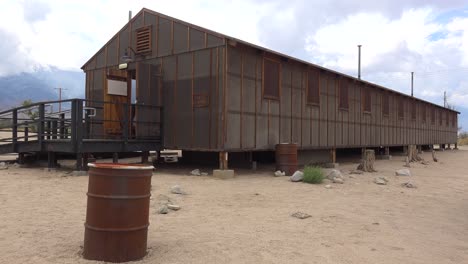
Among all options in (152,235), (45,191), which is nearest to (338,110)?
(45,191)

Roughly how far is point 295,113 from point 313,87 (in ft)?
6.22

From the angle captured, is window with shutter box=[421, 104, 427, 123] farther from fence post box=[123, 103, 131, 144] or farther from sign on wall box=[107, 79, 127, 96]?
fence post box=[123, 103, 131, 144]

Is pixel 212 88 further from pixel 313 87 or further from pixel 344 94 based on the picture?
pixel 344 94

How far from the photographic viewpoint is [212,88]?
40.4 ft

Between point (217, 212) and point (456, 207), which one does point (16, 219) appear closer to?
point (217, 212)

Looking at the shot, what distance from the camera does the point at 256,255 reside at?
15.8 ft

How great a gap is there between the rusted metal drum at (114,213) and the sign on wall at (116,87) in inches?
392

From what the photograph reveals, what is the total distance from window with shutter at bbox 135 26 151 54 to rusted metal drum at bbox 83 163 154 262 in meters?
10.5

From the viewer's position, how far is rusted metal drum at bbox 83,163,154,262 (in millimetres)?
4293

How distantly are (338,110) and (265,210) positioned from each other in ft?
40.0

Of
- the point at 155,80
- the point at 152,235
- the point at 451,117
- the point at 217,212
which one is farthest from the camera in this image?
the point at 451,117

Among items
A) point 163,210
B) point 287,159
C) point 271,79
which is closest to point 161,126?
point 271,79

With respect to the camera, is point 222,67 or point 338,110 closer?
point 222,67

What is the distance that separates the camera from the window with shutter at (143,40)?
1430cm
